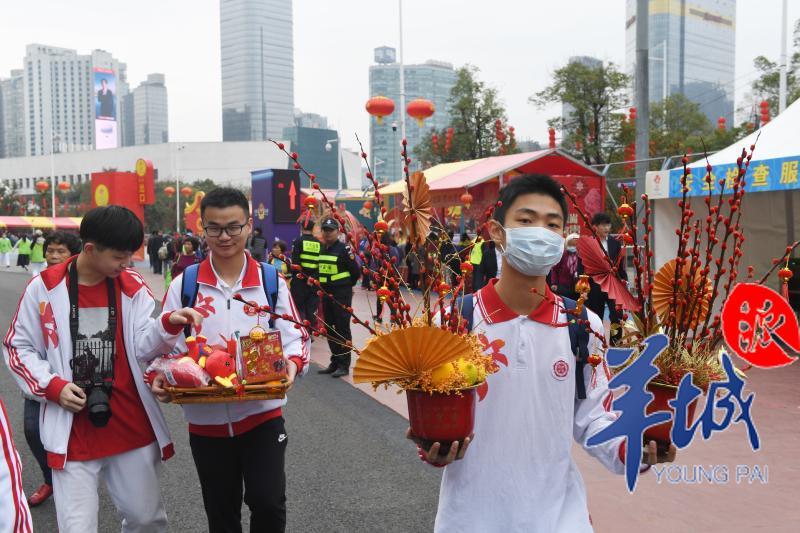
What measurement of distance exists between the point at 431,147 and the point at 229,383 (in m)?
31.5

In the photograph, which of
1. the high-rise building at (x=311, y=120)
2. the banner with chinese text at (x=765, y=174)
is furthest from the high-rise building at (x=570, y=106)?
the high-rise building at (x=311, y=120)

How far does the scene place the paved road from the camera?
4.62 metres

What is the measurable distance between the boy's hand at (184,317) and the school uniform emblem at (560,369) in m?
1.43

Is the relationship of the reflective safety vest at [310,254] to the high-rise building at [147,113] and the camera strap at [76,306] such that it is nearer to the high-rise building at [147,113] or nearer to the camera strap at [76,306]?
the camera strap at [76,306]

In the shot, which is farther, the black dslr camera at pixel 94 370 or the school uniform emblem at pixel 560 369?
the black dslr camera at pixel 94 370

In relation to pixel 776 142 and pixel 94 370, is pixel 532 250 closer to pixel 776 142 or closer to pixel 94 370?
pixel 94 370

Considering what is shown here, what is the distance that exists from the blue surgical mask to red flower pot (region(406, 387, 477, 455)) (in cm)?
50

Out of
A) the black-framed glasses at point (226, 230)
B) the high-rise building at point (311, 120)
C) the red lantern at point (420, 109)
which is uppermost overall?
the high-rise building at point (311, 120)

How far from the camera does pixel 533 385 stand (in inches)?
96.3

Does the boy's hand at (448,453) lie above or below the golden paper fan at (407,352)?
below

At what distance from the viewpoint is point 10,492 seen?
164cm

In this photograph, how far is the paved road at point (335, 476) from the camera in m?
4.62

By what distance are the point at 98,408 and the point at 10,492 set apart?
1438mm

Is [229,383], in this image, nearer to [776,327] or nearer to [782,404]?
[776,327]
